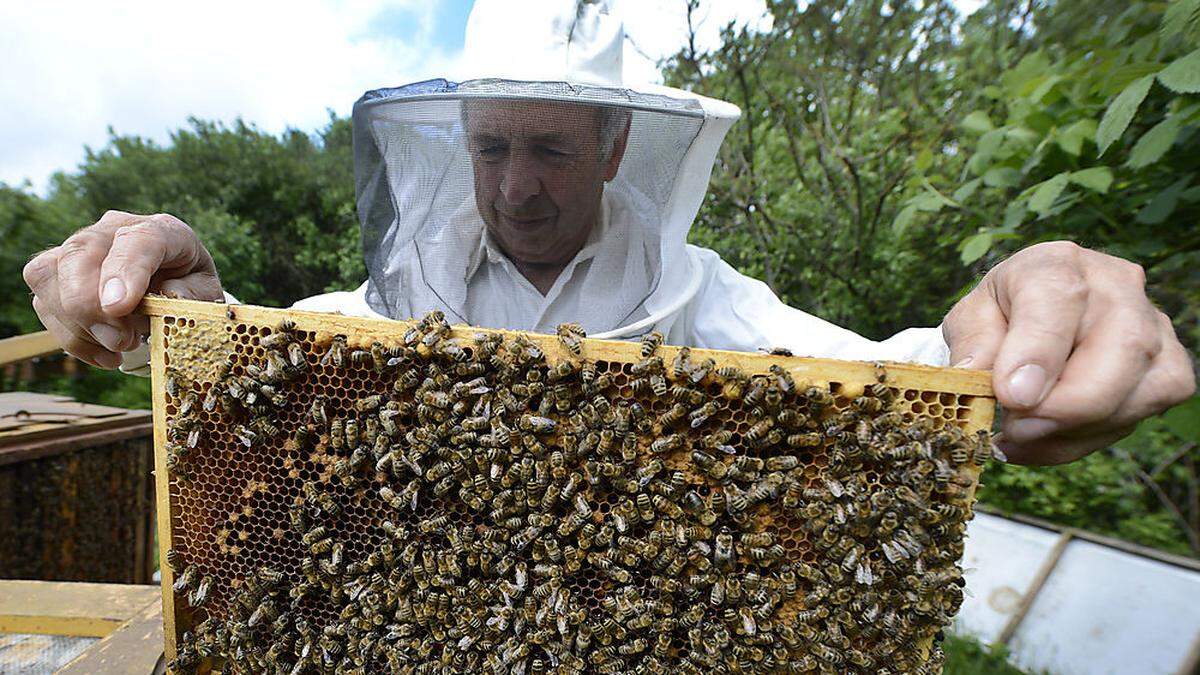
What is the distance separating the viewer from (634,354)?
1518 mm

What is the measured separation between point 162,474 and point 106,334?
50 cm

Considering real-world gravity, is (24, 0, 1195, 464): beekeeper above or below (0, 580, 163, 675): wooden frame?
above

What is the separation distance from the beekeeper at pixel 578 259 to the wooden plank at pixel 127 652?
926 mm

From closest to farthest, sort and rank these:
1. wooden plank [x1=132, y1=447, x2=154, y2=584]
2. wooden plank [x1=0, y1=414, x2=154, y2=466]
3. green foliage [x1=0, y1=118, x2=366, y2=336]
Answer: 1. wooden plank [x1=0, y1=414, x2=154, y2=466]
2. wooden plank [x1=132, y1=447, x2=154, y2=584]
3. green foliage [x1=0, y1=118, x2=366, y2=336]

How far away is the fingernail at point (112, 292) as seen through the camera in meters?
1.62

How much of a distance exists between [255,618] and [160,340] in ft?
2.70

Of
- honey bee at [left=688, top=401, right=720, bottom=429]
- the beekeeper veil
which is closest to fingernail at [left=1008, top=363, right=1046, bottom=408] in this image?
honey bee at [left=688, top=401, right=720, bottom=429]

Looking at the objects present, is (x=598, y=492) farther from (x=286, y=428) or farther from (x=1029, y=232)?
(x=1029, y=232)

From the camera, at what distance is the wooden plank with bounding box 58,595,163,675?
68.4 inches

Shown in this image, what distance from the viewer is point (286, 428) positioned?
5.49 feet

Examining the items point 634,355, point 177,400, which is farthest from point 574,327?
point 177,400

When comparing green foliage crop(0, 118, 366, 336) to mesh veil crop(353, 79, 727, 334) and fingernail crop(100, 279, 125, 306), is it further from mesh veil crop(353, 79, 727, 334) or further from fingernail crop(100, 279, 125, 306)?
fingernail crop(100, 279, 125, 306)

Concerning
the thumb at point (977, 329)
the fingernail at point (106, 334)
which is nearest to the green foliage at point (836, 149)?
the thumb at point (977, 329)

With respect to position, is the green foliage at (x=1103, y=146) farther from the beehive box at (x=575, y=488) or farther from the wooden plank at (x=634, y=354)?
the beehive box at (x=575, y=488)
